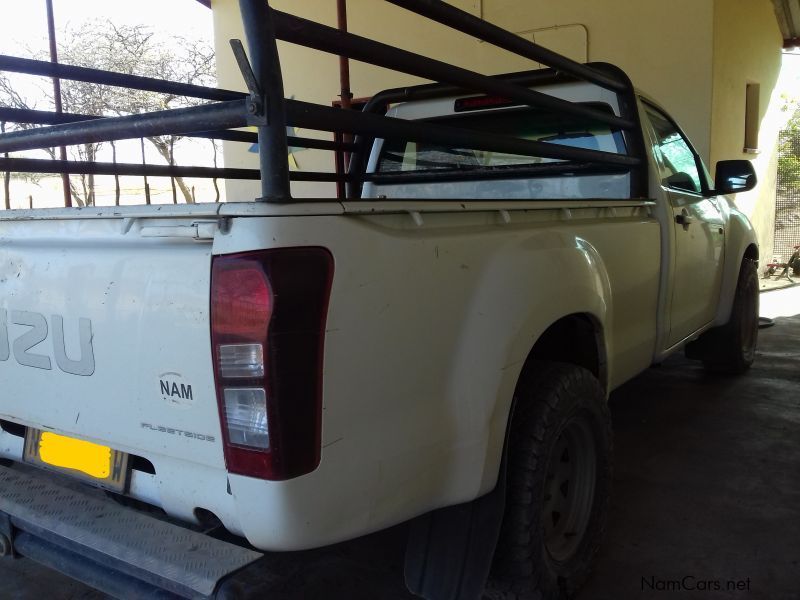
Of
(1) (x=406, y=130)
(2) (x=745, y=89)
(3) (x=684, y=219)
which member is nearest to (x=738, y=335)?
(3) (x=684, y=219)

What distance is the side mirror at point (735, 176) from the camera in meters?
4.11

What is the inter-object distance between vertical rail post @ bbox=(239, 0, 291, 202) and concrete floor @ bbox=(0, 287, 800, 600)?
165 centimetres

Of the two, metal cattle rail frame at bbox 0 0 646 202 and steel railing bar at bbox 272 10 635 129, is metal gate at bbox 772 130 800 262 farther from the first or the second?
steel railing bar at bbox 272 10 635 129

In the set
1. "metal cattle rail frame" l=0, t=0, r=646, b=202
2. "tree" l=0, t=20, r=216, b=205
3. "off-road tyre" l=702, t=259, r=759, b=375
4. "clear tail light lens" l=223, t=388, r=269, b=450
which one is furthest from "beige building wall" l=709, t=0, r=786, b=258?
"tree" l=0, t=20, r=216, b=205

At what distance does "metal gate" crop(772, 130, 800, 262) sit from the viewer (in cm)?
1260

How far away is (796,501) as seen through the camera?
311 centimetres

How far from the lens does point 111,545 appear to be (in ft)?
5.29

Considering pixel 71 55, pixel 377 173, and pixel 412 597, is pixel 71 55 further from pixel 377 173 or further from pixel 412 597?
pixel 412 597

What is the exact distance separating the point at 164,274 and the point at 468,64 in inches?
303

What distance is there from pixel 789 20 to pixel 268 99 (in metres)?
12.3

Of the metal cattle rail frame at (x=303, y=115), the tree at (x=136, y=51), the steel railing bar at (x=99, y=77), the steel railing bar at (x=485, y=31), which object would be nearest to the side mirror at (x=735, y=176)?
the metal cattle rail frame at (x=303, y=115)

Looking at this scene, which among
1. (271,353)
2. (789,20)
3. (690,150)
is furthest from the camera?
(789,20)
